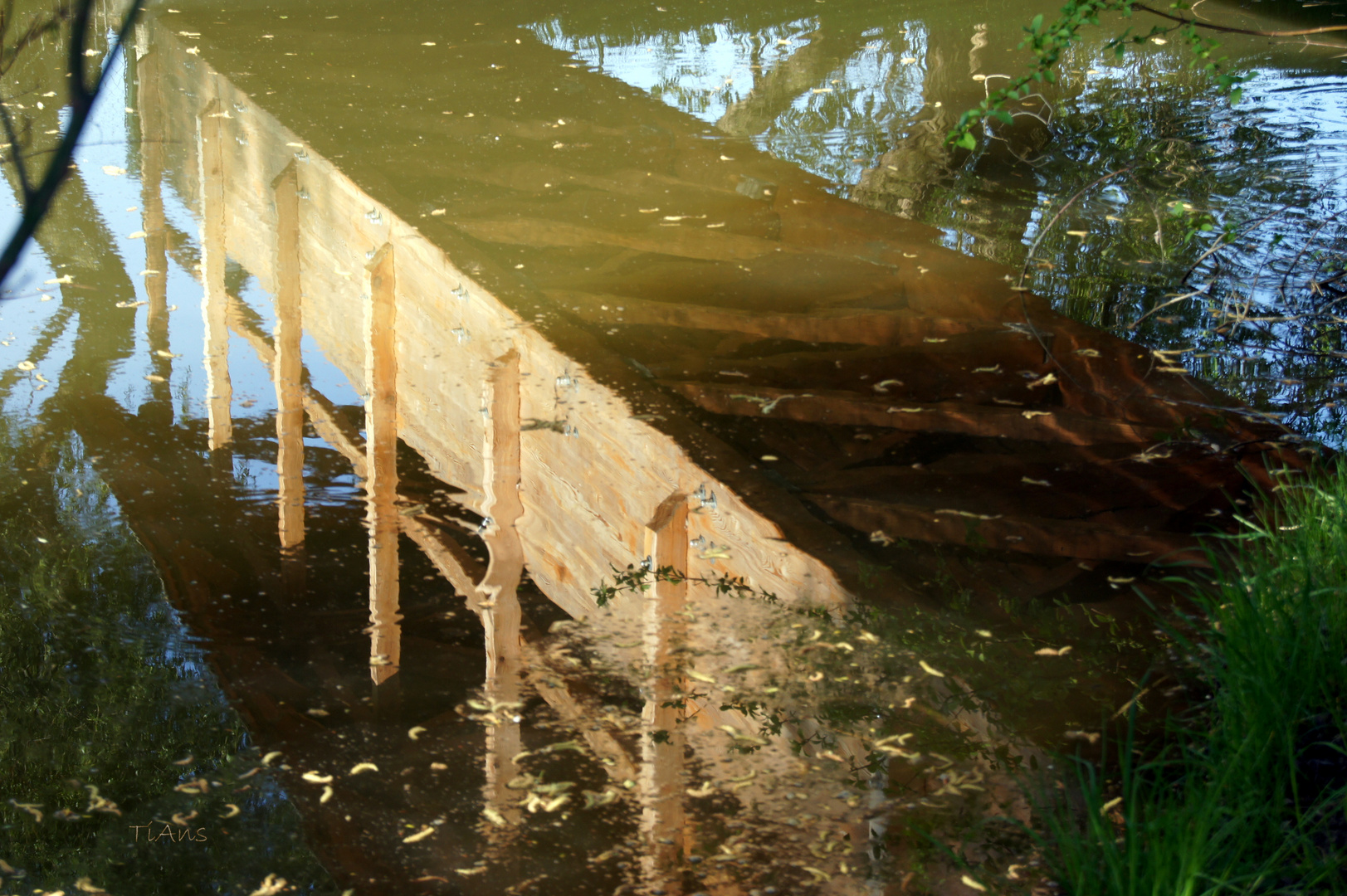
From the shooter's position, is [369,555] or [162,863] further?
[369,555]

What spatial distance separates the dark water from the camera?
8.95 feet

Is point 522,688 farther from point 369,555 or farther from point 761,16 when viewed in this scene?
point 761,16

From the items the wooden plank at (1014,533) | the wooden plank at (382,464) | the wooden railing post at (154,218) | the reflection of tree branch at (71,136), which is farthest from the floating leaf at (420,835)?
the wooden railing post at (154,218)

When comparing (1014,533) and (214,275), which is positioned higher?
(214,275)

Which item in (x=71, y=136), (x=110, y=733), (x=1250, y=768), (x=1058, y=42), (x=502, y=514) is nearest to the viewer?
(x=71, y=136)

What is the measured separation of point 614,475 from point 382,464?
2.92 feet

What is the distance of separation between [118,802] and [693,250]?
404cm

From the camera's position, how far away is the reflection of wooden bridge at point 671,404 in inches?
144

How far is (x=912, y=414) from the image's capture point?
4520mm

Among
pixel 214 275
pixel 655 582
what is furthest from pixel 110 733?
pixel 214 275

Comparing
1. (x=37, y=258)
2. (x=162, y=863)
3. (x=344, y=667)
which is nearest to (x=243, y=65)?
(x=37, y=258)

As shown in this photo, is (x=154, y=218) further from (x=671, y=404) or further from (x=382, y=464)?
(x=671, y=404)

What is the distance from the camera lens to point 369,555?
3746 mm

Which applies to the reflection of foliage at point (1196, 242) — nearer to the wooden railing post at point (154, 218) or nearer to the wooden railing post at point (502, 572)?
the wooden railing post at point (502, 572)
